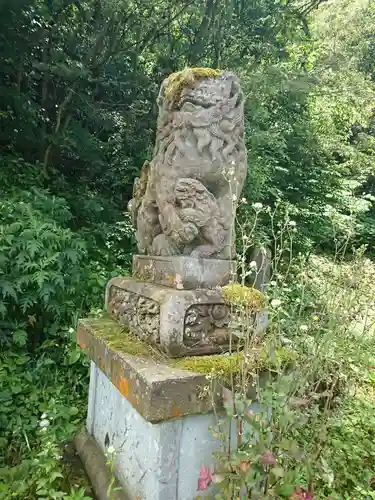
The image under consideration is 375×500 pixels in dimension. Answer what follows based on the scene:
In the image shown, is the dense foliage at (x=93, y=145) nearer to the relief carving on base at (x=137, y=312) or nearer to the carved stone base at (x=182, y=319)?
the relief carving on base at (x=137, y=312)

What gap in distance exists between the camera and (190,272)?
5.55 feet

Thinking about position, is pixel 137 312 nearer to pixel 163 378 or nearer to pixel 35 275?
pixel 163 378

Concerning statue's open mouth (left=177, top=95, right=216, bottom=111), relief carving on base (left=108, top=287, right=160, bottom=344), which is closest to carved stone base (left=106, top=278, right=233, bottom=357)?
relief carving on base (left=108, top=287, right=160, bottom=344)

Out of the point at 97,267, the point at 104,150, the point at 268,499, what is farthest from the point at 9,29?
the point at 268,499

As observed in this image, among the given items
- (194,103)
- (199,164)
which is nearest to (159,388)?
(199,164)

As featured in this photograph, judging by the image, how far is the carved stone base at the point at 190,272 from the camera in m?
1.68

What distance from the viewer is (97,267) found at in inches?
154

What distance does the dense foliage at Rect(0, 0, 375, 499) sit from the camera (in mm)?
2936

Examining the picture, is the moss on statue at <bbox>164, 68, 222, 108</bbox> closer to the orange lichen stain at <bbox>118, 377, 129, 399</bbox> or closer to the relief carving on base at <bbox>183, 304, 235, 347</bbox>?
the relief carving on base at <bbox>183, 304, 235, 347</bbox>

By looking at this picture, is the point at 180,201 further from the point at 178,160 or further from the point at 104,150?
the point at 104,150

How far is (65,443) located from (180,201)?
1.70m

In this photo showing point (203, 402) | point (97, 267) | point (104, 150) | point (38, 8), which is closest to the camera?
point (203, 402)

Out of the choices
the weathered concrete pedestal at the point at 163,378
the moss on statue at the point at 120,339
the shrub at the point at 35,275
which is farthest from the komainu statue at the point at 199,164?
the shrub at the point at 35,275

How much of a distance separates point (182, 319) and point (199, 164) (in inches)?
32.2
